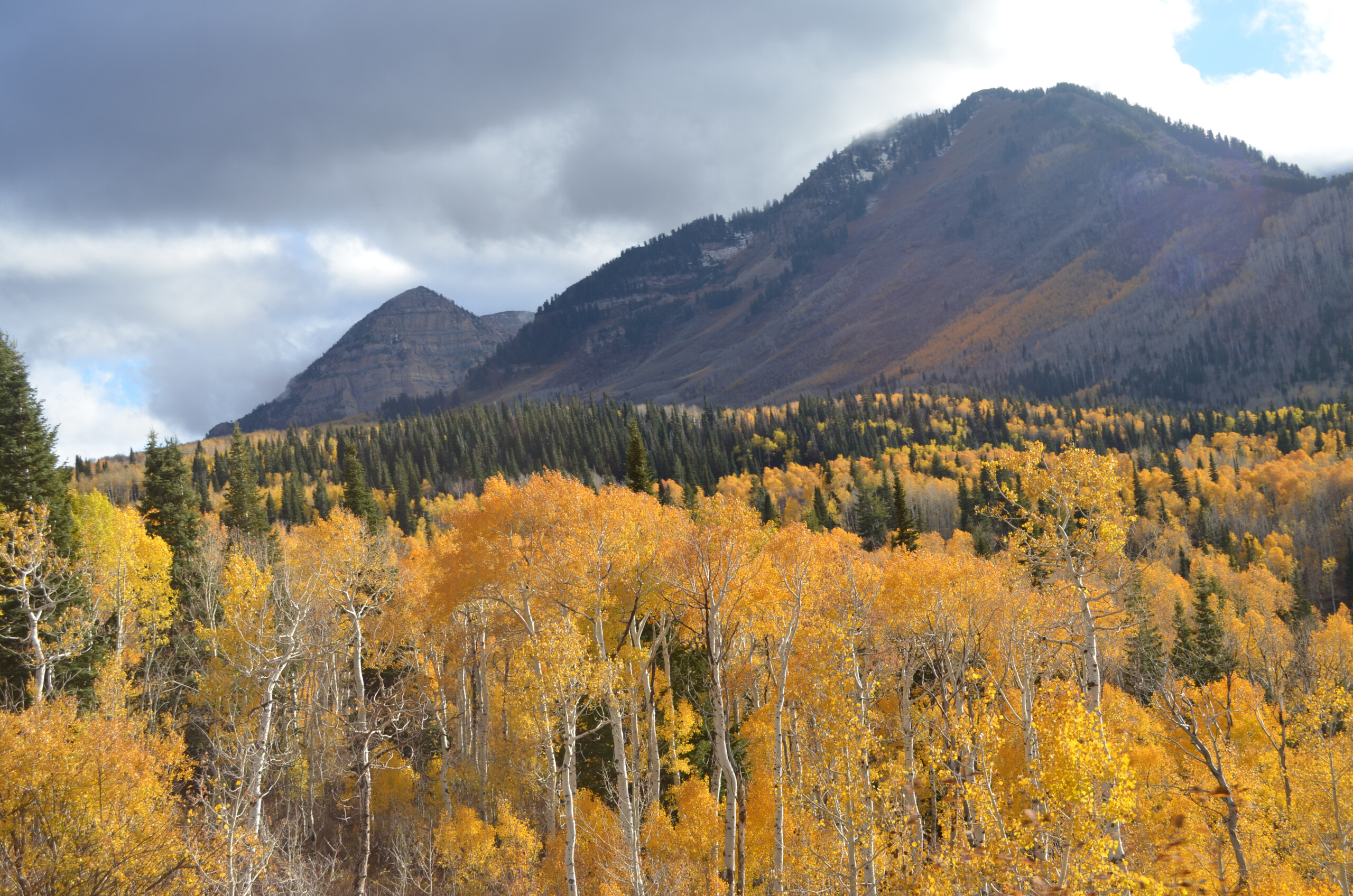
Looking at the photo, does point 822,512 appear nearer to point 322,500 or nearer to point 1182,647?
point 1182,647

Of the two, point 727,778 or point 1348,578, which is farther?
point 1348,578

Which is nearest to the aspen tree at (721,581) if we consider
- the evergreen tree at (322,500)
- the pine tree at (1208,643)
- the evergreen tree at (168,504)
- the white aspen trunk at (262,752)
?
the white aspen trunk at (262,752)

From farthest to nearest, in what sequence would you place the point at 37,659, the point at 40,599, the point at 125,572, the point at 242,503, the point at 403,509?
the point at 403,509, the point at 242,503, the point at 125,572, the point at 40,599, the point at 37,659

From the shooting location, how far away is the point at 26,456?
32.3 m

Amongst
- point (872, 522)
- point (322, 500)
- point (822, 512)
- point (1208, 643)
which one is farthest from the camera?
point (322, 500)

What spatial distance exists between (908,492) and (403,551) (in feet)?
332

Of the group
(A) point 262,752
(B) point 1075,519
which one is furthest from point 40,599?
(B) point 1075,519

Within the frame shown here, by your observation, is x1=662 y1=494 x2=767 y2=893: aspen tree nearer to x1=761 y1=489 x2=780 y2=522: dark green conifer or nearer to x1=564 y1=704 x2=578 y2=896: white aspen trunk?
x1=564 y1=704 x2=578 y2=896: white aspen trunk

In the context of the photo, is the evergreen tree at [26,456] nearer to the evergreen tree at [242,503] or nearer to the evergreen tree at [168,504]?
the evergreen tree at [168,504]

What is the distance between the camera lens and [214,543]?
50.1 meters

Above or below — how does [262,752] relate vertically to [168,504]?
below

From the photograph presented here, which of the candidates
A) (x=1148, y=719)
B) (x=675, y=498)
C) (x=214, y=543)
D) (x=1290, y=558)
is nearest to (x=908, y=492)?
(x=1290, y=558)

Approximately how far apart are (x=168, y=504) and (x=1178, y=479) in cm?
15050

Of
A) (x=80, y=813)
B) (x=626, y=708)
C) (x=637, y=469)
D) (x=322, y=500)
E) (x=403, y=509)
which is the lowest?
(x=626, y=708)
